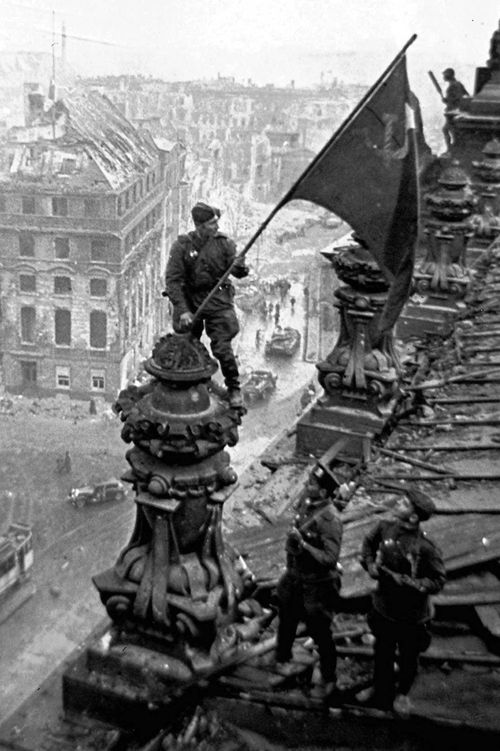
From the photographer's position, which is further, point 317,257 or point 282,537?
point 317,257

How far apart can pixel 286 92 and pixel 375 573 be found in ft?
→ 265

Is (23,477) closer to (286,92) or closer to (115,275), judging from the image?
(115,275)

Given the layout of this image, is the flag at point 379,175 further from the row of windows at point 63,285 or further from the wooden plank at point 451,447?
the row of windows at point 63,285

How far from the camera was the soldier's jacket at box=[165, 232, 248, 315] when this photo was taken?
6.29m

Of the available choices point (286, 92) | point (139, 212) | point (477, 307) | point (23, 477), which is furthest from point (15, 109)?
point (477, 307)

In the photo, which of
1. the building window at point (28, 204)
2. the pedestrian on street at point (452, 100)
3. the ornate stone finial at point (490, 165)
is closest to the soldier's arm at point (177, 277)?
the ornate stone finial at point (490, 165)

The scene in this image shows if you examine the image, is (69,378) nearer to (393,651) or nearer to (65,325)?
(65,325)

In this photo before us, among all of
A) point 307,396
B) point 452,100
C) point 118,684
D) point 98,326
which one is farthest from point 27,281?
point 118,684

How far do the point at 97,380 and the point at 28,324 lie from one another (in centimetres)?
415

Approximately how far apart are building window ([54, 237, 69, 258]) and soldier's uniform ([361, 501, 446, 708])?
3616cm

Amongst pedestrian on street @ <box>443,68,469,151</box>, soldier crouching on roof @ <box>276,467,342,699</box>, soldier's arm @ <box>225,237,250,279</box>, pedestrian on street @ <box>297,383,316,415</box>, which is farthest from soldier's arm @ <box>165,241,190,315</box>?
pedestrian on street @ <box>297,383,316,415</box>

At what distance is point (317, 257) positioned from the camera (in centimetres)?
5703

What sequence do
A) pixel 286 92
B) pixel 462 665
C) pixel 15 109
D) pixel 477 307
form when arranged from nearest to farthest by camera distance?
pixel 462 665
pixel 477 307
pixel 15 109
pixel 286 92

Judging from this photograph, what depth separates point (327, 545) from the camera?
5082mm
